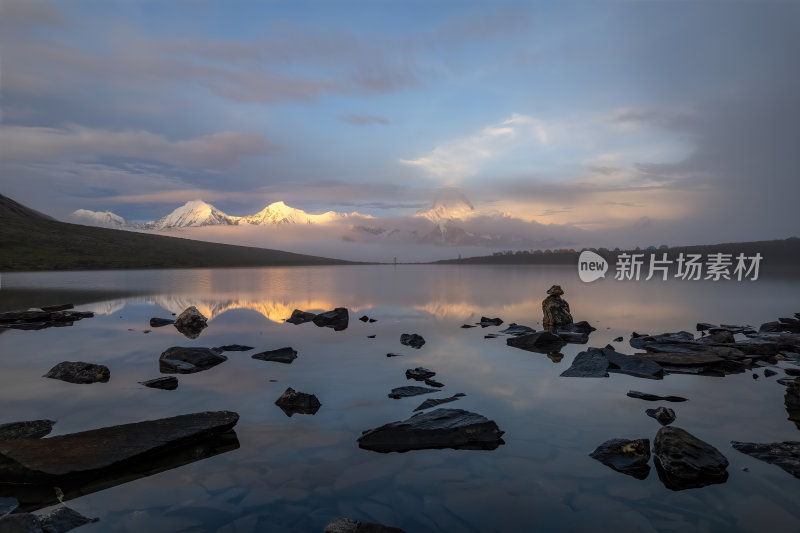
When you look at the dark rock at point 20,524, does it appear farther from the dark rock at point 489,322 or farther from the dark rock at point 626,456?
the dark rock at point 489,322

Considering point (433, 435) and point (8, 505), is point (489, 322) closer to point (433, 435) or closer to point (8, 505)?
point (433, 435)

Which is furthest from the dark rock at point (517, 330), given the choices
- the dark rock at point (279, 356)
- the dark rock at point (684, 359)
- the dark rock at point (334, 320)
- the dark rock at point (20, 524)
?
the dark rock at point (20, 524)

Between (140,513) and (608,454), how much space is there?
1091 centimetres

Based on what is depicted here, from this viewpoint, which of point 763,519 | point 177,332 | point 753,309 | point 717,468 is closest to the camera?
point 763,519

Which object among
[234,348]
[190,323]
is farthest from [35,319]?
[234,348]

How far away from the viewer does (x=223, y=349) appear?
25.9 m

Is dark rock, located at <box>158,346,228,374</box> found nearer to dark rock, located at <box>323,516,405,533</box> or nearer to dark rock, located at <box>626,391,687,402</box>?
dark rock, located at <box>323,516,405,533</box>

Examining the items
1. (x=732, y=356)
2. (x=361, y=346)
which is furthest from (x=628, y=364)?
(x=361, y=346)

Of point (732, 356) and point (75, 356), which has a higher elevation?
point (732, 356)

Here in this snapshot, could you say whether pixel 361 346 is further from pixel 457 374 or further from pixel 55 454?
pixel 55 454

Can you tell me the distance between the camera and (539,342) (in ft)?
89.2

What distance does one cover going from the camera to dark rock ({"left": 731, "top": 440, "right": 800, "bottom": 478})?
10.9 metres

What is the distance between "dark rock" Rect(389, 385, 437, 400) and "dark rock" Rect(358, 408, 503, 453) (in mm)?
3395

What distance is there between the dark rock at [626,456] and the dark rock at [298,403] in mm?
8798
